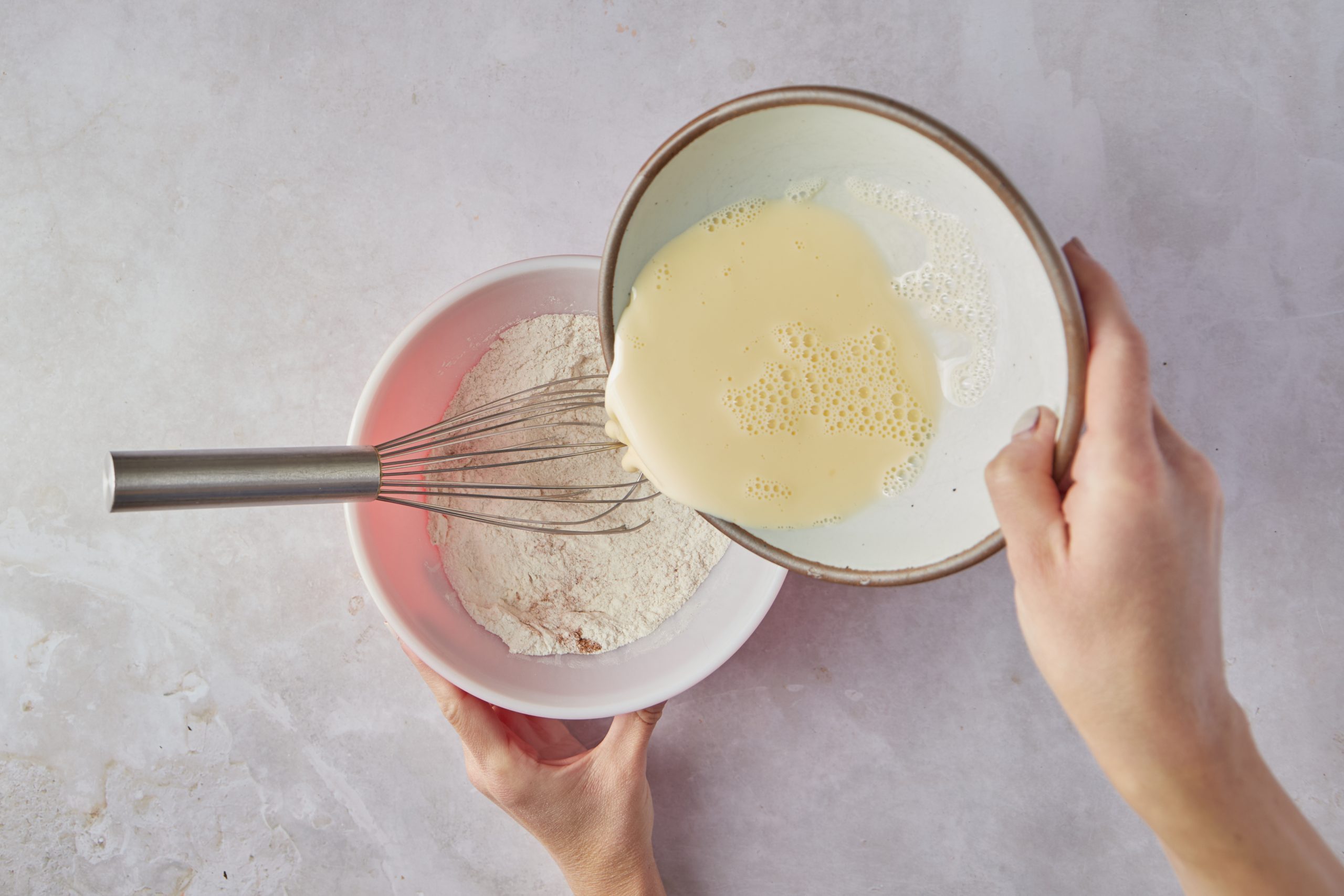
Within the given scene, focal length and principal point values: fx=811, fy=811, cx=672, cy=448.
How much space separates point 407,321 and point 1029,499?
72 centimetres

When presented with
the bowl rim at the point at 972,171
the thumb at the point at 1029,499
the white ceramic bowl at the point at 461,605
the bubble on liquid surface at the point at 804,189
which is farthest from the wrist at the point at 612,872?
the bubble on liquid surface at the point at 804,189

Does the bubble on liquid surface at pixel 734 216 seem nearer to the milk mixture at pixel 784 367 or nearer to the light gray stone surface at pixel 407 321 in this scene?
the milk mixture at pixel 784 367

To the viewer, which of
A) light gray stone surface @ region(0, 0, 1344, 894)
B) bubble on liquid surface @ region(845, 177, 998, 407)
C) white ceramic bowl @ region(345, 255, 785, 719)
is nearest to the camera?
bubble on liquid surface @ region(845, 177, 998, 407)

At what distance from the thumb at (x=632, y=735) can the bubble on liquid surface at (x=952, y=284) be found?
51 centimetres

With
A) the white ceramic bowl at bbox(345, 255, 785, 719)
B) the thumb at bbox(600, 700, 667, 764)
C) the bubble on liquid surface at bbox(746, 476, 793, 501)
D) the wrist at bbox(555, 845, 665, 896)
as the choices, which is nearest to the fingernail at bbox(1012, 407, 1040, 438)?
the bubble on liquid surface at bbox(746, 476, 793, 501)

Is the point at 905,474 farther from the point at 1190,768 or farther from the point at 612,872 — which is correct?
the point at 612,872

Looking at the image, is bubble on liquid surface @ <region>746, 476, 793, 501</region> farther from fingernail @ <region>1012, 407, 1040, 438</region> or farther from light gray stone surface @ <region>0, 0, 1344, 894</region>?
light gray stone surface @ <region>0, 0, 1344, 894</region>

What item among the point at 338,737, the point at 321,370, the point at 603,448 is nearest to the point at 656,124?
the point at 603,448

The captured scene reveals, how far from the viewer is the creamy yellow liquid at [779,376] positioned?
699mm

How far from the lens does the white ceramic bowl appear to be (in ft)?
2.75

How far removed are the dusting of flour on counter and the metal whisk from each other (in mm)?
13

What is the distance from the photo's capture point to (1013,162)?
0.95 m

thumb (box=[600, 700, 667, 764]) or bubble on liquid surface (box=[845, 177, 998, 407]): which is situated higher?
bubble on liquid surface (box=[845, 177, 998, 407])

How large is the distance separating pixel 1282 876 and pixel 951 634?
1.28 feet
